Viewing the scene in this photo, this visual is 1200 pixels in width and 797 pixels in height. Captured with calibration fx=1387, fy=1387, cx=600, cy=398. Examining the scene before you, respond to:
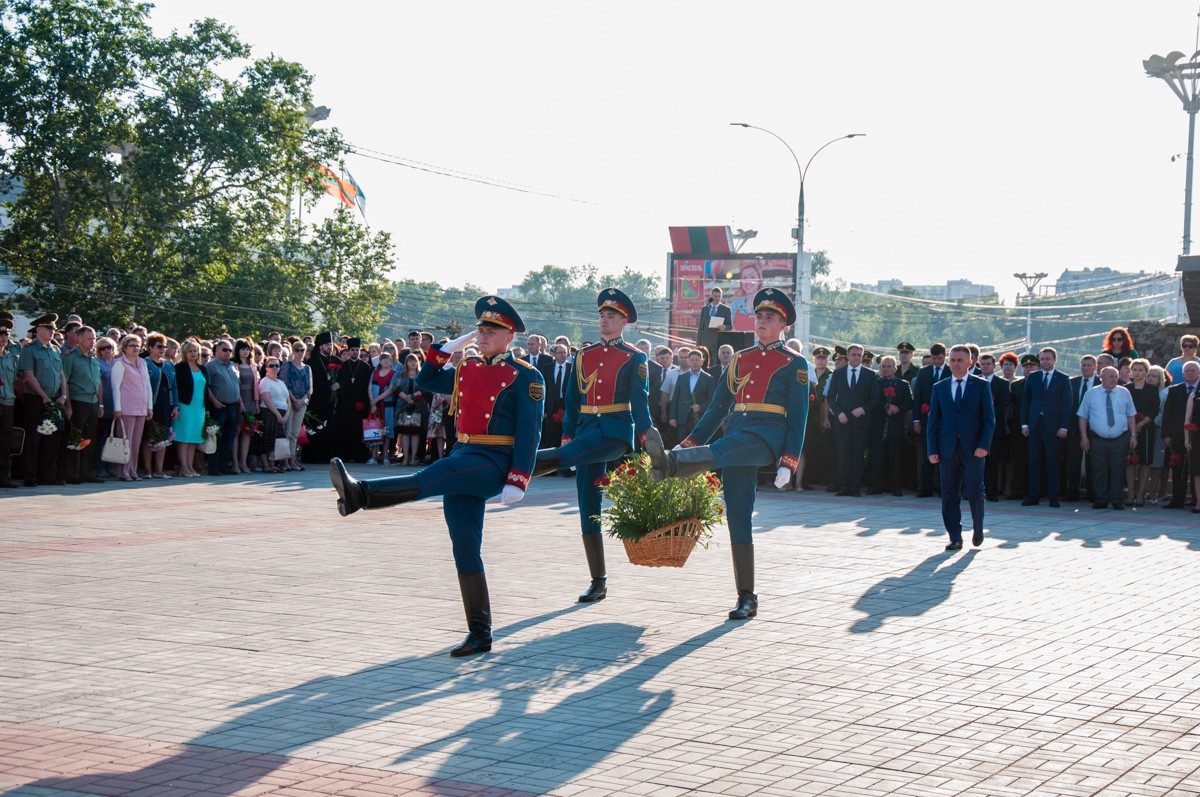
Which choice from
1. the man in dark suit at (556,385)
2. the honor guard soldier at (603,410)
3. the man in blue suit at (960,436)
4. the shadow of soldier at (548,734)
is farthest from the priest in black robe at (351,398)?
the shadow of soldier at (548,734)

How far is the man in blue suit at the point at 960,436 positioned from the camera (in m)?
13.0

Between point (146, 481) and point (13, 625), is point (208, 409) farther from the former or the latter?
point (13, 625)

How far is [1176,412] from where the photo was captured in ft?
57.8

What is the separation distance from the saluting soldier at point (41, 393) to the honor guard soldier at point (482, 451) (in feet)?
34.9

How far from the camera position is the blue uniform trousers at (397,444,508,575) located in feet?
25.1

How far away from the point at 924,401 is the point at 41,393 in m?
11.3

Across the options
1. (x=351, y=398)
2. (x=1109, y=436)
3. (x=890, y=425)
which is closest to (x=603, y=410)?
(x=1109, y=436)

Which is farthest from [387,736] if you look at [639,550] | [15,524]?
[15,524]

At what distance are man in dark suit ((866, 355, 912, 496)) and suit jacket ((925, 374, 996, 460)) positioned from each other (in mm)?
5785

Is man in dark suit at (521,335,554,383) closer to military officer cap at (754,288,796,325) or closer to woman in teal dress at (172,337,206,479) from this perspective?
woman in teal dress at (172,337,206,479)

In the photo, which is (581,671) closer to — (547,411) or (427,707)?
(427,707)

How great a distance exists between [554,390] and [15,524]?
9154 mm

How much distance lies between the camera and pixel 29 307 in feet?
143

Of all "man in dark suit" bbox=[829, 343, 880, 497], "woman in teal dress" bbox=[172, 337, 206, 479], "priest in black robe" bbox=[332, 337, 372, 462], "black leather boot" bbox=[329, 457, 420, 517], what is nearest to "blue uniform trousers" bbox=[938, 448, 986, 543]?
"man in dark suit" bbox=[829, 343, 880, 497]
